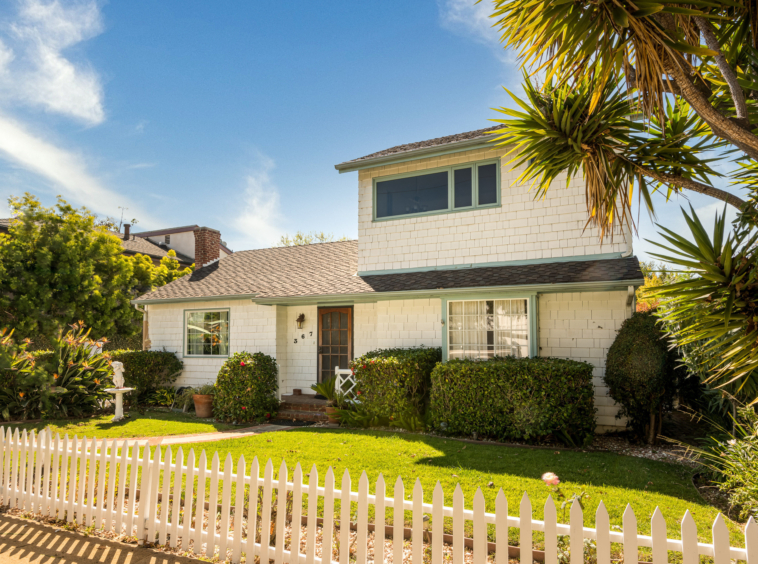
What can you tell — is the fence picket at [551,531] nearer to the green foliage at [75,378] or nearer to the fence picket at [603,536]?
the fence picket at [603,536]

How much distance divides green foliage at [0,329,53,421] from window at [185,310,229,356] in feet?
13.0

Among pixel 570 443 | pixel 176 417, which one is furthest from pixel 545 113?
pixel 176 417

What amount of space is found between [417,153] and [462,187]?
4.45 feet

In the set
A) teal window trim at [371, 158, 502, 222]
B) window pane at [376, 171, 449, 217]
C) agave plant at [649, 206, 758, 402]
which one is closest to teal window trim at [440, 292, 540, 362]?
teal window trim at [371, 158, 502, 222]

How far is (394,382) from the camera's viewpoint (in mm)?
9430

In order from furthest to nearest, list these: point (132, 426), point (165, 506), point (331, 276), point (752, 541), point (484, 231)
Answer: point (331, 276), point (484, 231), point (132, 426), point (165, 506), point (752, 541)

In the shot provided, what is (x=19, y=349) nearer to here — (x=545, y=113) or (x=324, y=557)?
(x=324, y=557)

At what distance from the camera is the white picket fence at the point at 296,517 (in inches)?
106

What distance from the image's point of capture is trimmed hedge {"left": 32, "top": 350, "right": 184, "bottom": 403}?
13273 mm

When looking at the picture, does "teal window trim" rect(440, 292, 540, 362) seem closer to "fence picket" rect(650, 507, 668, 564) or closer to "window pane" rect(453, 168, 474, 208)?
"window pane" rect(453, 168, 474, 208)

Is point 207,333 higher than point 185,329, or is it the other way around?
point 185,329

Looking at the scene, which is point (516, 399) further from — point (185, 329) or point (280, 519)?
point (185, 329)

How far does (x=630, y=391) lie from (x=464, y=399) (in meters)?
2.79

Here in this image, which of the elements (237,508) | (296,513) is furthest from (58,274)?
(296,513)
